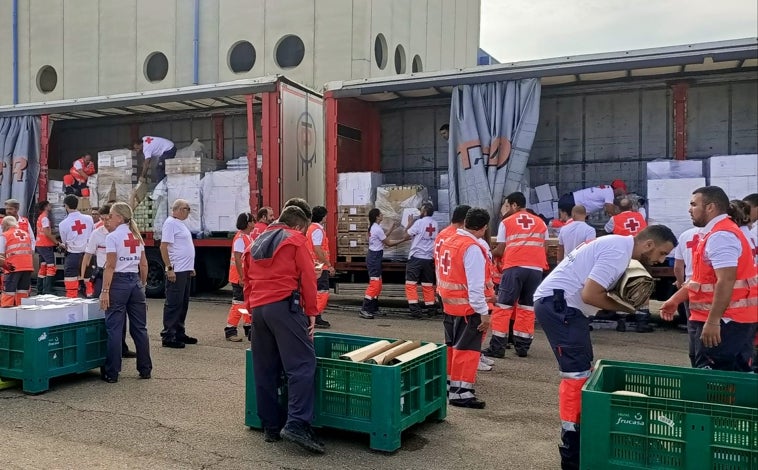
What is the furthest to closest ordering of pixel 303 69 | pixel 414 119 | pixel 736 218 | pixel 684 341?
pixel 303 69 < pixel 414 119 < pixel 684 341 < pixel 736 218

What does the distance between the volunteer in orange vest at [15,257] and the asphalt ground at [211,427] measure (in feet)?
10.0

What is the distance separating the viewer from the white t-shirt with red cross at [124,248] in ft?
20.9

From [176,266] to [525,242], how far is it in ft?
13.1

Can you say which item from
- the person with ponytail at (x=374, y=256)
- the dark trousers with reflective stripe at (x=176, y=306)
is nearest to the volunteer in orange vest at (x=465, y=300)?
the dark trousers with reflective stripe at (x=176, y=306)

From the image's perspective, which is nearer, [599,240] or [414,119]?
[599,240]

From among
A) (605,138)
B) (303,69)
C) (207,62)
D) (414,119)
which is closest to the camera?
(605,138)

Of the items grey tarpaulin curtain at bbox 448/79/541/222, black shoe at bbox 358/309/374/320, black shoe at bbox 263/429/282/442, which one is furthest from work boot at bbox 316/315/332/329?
black shoe at bbox 263/429/282/442

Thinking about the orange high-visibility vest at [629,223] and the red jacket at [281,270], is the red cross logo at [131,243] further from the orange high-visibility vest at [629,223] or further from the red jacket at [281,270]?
the orange high-visibility vest at [629,223]

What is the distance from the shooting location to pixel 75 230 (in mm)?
10469

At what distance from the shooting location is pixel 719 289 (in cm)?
424

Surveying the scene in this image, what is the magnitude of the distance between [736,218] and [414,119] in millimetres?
7908

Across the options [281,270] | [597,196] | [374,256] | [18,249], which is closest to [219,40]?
[374,256]

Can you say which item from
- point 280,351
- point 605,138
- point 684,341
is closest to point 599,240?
point 280,351

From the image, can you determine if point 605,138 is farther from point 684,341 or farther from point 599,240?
point 599,240
